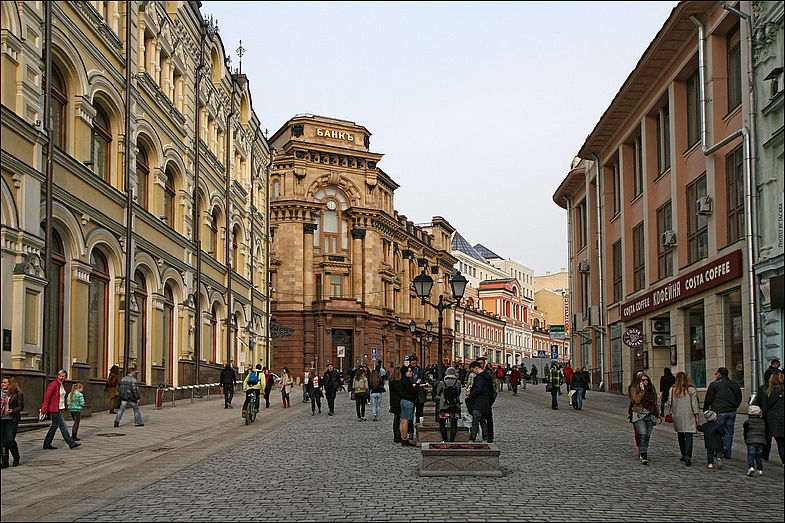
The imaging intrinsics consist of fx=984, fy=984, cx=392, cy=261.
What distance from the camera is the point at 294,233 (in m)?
73.6

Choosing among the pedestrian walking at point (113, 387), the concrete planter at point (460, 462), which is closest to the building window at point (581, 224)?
the pedestrian walking at point (113, 387)

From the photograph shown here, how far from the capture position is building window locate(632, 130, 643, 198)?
129 ft

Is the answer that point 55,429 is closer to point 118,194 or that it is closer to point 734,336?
point 118,194

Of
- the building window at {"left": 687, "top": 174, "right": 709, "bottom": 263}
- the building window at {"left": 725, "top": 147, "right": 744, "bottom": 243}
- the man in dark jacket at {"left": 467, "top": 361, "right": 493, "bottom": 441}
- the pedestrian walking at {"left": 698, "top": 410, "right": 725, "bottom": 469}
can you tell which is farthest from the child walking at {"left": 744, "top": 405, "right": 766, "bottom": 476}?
the building window at {"left": 687, "top": 174, "right": 709, "bottom": 263}

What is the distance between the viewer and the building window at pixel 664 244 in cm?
3453

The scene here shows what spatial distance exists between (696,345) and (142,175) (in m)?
18.6

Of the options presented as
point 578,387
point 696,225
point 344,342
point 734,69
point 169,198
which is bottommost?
point 578,387

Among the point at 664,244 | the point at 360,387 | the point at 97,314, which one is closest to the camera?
the point at 360,387

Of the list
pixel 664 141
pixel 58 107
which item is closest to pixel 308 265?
pixel 664 141

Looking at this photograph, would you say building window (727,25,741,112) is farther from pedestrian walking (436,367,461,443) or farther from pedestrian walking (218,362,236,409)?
pedestrian walking (218,362,236,409)

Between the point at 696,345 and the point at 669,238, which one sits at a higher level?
the point at 669,238

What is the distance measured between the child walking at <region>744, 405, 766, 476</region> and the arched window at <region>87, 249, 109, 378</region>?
17586mm

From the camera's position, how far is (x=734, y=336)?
2742 centimetres

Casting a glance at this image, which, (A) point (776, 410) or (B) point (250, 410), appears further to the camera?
(B) point (250, 410)
